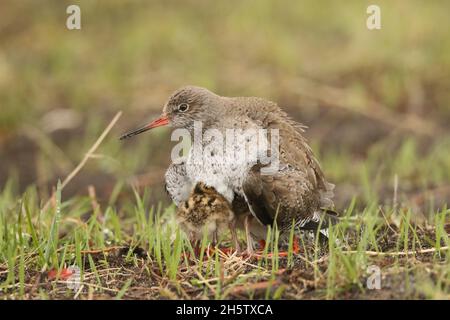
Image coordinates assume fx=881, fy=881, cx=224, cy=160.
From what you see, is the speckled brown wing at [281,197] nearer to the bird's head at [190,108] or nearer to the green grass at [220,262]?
the green grass at [220,262]

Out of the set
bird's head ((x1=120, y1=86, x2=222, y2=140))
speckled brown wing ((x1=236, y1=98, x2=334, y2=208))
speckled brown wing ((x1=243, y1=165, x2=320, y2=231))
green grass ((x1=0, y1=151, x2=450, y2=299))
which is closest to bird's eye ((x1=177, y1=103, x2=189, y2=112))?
bird's head ((x1=120, y1=86, x2=222, y2=140))

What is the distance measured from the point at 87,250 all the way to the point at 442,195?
3.30m

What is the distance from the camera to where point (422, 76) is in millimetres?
10141

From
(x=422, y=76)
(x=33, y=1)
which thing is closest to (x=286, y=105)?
(x=422, y=76)

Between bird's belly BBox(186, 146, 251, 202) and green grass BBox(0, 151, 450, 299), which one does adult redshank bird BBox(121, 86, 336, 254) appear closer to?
bird's belly BBox(186, 146, 251, 202)

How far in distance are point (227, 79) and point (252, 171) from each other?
5.31m

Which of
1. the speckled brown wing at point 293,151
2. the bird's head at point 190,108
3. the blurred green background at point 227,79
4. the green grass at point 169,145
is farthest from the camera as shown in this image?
the blurred green background at point 227,79

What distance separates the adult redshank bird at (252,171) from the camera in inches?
208

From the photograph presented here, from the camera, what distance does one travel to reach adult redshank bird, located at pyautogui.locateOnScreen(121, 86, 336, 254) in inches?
208

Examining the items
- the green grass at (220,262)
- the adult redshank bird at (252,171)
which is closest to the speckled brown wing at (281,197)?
the adult redshank bird at (252,171)

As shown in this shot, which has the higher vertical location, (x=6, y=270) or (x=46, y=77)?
(x=46, y=77)

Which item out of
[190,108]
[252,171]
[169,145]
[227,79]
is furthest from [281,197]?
[227,79]

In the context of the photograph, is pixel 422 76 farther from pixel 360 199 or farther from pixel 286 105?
pixel 360 199

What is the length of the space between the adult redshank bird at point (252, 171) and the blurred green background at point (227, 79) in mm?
1936
